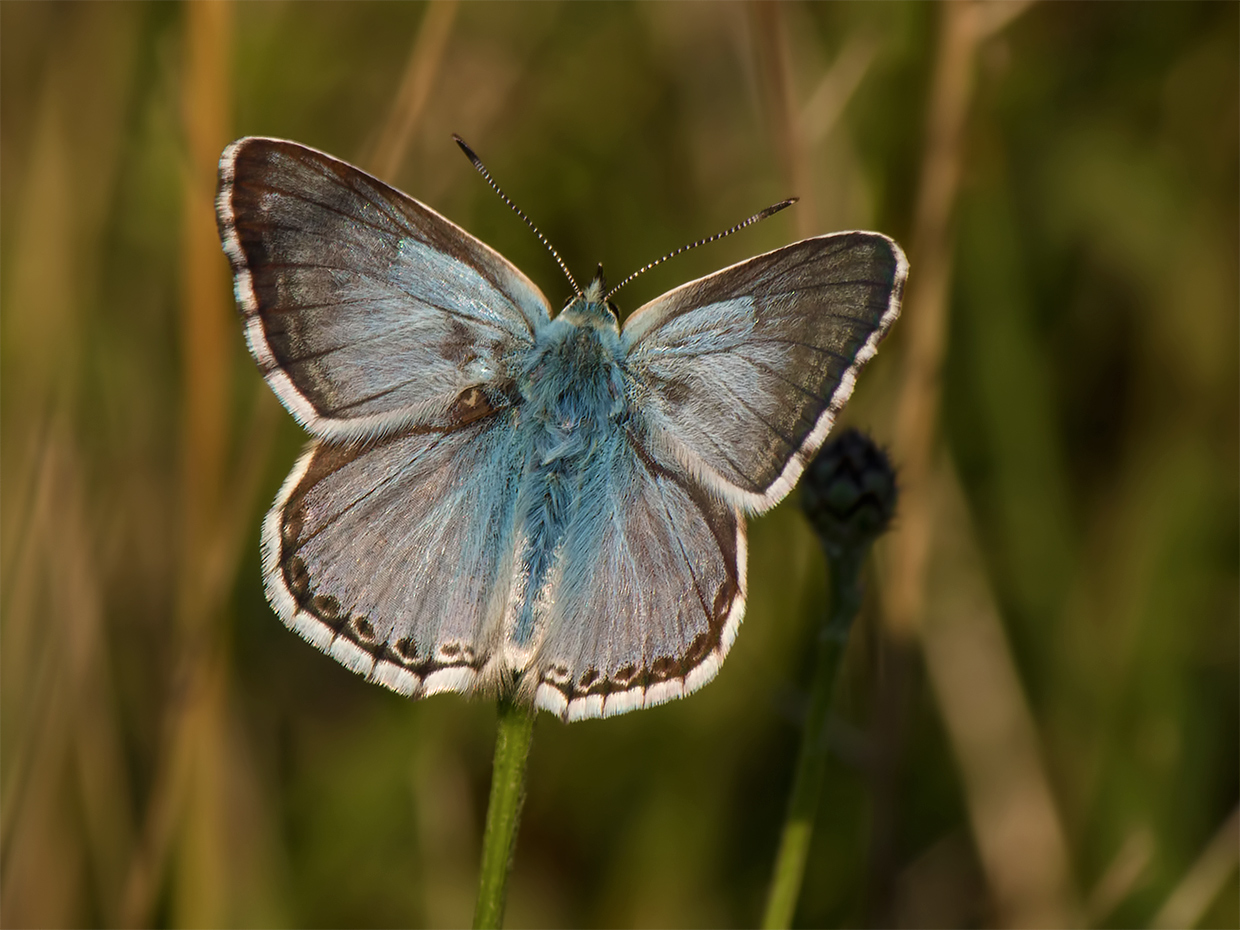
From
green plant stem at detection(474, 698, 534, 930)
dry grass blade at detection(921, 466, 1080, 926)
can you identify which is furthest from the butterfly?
dry grass blade at detection(921, 466, 1080, 926)

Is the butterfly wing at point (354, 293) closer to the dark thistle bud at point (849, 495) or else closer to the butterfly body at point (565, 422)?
the butterfly body at point (565, 422)

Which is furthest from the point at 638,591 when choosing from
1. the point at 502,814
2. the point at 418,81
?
the point at 418,81

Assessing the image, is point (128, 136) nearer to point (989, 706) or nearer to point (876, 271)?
point (876, 271)

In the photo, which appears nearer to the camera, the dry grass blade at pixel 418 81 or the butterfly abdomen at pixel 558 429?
the butterfly abdomen at pixel 558 429

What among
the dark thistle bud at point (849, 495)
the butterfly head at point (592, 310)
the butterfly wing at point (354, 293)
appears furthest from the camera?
the butterfly head at point (592, 310)

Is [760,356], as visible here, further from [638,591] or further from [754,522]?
[754,522]

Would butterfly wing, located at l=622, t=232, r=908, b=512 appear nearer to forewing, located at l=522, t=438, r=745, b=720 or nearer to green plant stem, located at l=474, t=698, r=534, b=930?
forewing, located at l=522, t=438, r=745, b=720

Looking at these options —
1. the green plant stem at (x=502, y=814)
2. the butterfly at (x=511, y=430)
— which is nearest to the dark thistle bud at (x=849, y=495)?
the butterfly at (x=511, y=430)

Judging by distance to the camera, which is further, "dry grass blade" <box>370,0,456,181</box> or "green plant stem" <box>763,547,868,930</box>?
"dry grass blade" <box>370,0,456,181</box>
